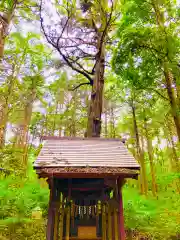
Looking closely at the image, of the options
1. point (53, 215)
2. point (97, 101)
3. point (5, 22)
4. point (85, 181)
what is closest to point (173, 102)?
point (97, 101)

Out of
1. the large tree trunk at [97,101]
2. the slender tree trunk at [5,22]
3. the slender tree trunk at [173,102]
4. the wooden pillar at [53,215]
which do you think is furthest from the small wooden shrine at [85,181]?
the slender tree trunk at [5,22]

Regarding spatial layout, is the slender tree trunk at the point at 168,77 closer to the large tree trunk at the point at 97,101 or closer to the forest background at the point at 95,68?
the forest background at the point at 95,68

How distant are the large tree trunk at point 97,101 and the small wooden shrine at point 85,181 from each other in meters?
1.47

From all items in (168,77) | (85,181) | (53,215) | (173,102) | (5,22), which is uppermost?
(5,22)

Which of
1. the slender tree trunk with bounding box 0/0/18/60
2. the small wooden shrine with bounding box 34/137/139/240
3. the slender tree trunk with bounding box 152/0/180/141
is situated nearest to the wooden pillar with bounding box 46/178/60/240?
the small wooden shrine with bounding box 34/137/139/240

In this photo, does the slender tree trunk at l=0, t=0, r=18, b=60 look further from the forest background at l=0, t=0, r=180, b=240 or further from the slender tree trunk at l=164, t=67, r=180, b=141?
the slender tree trunk at l=164, t=67, r=180, b=141

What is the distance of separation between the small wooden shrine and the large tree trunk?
57.8 inches

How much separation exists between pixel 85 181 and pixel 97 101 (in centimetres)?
392

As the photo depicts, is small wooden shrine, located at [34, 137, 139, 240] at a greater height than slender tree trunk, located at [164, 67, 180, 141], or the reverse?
slender tree trunk, located at [164, 67, 180, 141]

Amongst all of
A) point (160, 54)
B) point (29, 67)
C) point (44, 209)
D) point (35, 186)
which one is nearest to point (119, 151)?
point (160, 54)

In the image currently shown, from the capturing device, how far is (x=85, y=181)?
555cm

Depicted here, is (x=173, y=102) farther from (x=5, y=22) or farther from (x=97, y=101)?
(x=5, y=22)

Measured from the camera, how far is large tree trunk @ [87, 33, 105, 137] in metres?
7.77

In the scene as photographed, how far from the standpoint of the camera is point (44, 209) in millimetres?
9711
